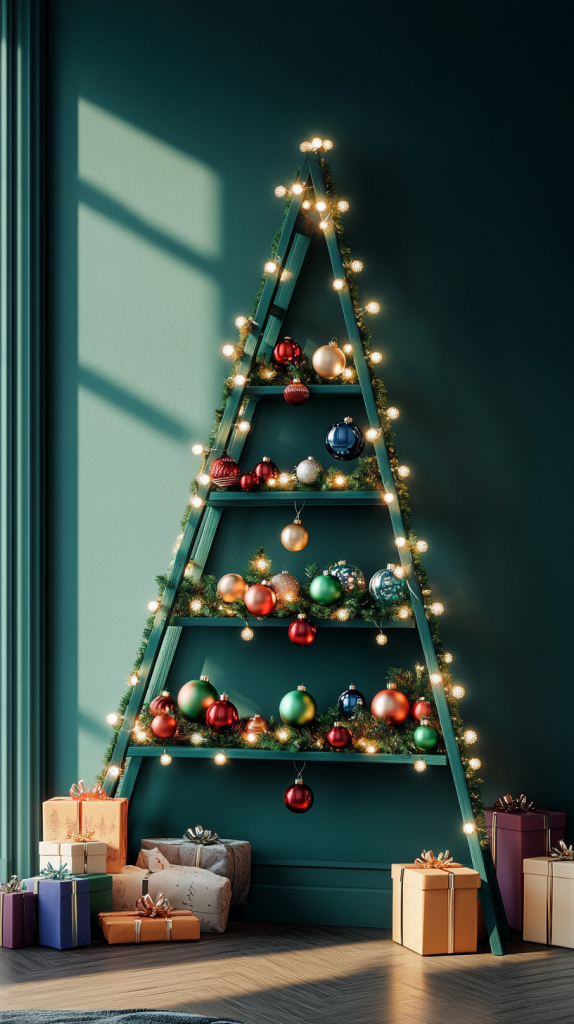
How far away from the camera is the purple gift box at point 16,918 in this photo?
3.08 meters

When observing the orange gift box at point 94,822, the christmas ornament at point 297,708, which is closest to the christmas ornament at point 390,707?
the christmas ornament at point 297,708

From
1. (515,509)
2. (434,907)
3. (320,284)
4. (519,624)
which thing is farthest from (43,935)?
(320,284)

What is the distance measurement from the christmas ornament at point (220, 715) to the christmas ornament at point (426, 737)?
0.68 meters

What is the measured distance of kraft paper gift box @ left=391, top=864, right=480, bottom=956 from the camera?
3.05 m

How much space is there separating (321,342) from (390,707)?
4.89 feet

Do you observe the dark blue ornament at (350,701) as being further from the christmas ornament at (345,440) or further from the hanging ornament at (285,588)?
the christmas ornament at (345,440)

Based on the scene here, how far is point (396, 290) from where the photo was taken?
379 cm

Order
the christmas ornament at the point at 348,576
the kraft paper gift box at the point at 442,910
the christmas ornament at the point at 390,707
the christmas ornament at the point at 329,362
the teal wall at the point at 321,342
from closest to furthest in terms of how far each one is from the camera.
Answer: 1. the kraft paper gift box at the point at 442,910
2. the christmas ornament at the point at 390,707
3. the christmas ornament at the point at 348,576
4. the christmas ornament at the point at 329,362
5. the teal wall at the point at 321,342

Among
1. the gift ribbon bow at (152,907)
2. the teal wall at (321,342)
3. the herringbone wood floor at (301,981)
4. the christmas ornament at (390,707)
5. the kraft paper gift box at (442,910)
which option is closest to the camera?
the herringbone wood floor at (301,981)

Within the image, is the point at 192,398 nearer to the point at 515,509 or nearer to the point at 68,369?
the point at 68,369

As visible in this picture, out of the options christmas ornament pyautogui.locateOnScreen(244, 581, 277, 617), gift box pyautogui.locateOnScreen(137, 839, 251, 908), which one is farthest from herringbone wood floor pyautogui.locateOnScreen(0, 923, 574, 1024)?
christmas ornament pyautogui.locateOnScreen(244, 581, 277, 617)

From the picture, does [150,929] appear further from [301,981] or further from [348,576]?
[348,576]

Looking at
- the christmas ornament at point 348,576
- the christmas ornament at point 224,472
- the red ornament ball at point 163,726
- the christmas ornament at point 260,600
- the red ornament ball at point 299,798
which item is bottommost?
the red ornament ball at point 299,798

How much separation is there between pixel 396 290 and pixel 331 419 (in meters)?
0.59
